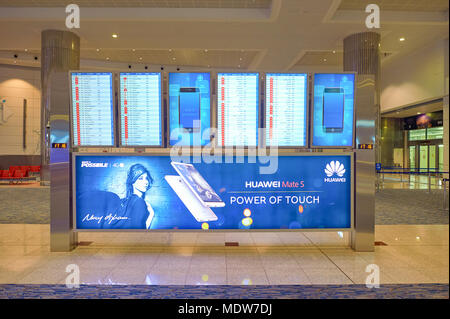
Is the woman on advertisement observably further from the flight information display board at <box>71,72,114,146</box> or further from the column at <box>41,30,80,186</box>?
the column at <box>41,30,80,186</box>

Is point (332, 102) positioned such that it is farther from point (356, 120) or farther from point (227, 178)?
point (227, 178)

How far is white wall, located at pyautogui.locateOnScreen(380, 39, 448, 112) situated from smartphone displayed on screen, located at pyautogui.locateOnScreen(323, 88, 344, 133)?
1195 centimetres

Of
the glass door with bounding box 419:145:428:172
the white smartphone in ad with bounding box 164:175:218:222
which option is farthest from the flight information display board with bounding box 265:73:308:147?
the glass door with bounding box 419:145:428:172

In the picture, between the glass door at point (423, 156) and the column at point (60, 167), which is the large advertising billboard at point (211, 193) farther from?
the glass door at point (423, 156)

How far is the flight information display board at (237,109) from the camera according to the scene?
4.16 meters

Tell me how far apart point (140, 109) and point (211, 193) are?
1.51 m

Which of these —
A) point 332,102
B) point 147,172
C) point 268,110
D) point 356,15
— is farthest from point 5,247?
point 356,15

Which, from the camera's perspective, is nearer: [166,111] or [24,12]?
[166,111]

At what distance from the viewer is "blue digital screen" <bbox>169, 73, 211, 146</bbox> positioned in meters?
4.15

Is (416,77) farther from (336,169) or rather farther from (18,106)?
(18,106)

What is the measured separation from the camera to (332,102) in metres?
4.25

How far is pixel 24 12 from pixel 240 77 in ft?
37.8

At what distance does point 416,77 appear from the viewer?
1633 centimetres
